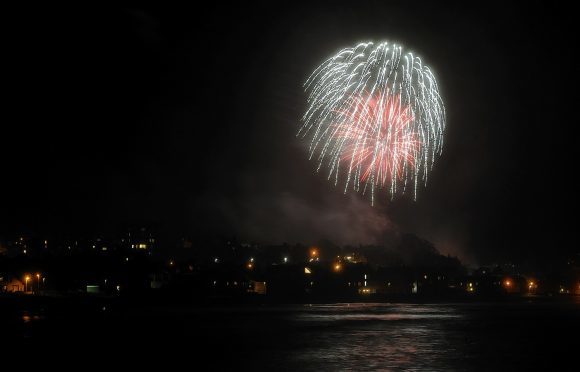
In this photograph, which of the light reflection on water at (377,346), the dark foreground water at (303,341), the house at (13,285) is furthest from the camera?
the house at (13,285)

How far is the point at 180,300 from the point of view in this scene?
302 feet

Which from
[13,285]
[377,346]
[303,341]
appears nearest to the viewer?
[377,346]

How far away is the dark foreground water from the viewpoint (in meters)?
29.5

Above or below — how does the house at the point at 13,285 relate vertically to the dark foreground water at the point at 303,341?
above

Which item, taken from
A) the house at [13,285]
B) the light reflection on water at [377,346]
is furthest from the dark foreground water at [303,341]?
the house at [13,285]

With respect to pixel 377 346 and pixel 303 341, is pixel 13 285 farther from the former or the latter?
pixel 377 346

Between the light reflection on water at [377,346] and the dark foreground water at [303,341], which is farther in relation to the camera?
the dark foreground water at [303,341]

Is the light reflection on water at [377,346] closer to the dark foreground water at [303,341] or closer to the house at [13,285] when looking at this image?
the dark foreground water at [303,341]

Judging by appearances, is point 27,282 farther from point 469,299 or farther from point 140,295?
point 469,299

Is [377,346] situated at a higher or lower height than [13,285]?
lower

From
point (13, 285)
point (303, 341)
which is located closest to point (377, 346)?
point (303, 341)

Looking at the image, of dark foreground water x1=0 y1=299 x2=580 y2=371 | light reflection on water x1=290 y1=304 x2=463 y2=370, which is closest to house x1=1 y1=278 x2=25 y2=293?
Answer: dark foreground water x1=0 y1=299 x2=580 y2=371

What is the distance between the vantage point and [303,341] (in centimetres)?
3841

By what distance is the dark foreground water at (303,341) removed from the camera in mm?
29516
